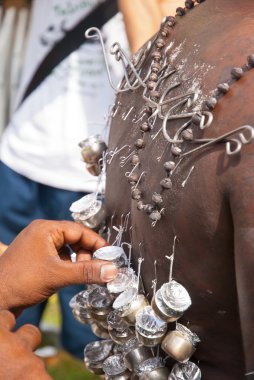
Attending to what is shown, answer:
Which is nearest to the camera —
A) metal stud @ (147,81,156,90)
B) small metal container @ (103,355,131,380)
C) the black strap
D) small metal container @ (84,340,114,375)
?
metal stud @ (147,81,156,90)

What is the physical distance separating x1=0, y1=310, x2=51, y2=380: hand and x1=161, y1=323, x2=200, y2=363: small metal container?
224 millimetres

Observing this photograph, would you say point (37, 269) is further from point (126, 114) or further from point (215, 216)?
point (215, 216)

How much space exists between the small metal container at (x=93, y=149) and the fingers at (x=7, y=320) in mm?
462

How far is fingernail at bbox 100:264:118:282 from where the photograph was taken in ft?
4.73

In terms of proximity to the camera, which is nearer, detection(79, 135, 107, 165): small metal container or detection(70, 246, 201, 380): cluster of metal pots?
detection(70, 246, 201, 380): cluster of metal pots

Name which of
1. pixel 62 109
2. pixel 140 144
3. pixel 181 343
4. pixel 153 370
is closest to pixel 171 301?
pixel 181 343

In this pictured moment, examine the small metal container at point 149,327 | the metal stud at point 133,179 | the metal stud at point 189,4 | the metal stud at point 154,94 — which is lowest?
the small metal container at point 149,327

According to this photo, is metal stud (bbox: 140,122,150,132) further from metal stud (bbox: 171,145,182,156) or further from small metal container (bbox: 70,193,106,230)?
small metal container (bbox: 70,193,106,230)

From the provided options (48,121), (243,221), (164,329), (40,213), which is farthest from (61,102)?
(243,221)

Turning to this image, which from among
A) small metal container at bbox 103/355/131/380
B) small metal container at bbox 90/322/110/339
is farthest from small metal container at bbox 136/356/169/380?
small metal container at bbox 90/322/110/339

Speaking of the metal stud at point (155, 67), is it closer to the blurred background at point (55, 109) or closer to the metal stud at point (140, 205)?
the metal stud at point (140, 205)

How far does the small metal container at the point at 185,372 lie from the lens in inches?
51.9

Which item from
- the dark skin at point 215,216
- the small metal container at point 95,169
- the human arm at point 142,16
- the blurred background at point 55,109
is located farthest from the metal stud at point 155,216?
the blurred background at point 55,109

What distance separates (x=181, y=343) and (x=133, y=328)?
160 millimetres
